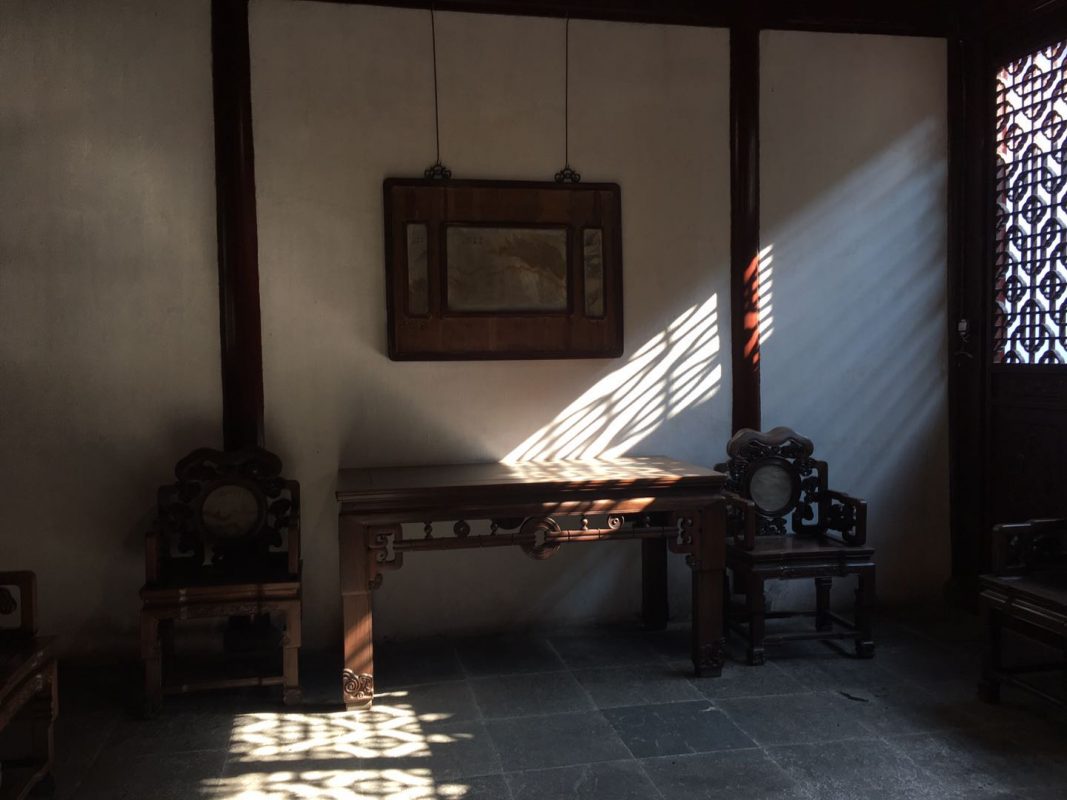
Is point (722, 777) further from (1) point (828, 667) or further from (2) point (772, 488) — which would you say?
(2) point (772, 488)

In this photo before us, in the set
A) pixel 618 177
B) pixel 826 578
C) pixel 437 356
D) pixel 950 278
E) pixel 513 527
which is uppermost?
pixel 618 177

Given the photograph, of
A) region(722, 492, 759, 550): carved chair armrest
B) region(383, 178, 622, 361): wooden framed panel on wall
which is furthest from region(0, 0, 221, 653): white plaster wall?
region(722, 492, 759, 550): carved chair armrest

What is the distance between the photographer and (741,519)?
14.1ft

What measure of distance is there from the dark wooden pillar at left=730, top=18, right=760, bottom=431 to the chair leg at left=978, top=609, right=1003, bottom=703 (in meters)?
1.46

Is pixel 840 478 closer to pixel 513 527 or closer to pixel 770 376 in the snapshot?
pixel 770 376

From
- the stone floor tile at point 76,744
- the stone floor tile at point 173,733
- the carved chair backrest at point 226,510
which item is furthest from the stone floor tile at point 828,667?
the stone floor tile at point 76,744

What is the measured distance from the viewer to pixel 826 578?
14.3 feet

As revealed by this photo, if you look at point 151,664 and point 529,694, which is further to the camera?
point 529,694

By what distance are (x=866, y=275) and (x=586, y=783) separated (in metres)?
3.02

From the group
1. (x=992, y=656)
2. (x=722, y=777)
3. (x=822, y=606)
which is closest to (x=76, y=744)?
(x=722, y=777)

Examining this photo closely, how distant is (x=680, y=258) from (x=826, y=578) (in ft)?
5.40

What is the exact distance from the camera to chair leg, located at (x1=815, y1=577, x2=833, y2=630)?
4.45 metres

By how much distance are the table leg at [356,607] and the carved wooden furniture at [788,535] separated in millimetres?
1625

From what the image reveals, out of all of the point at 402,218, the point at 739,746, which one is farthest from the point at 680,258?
the point at 739,746
